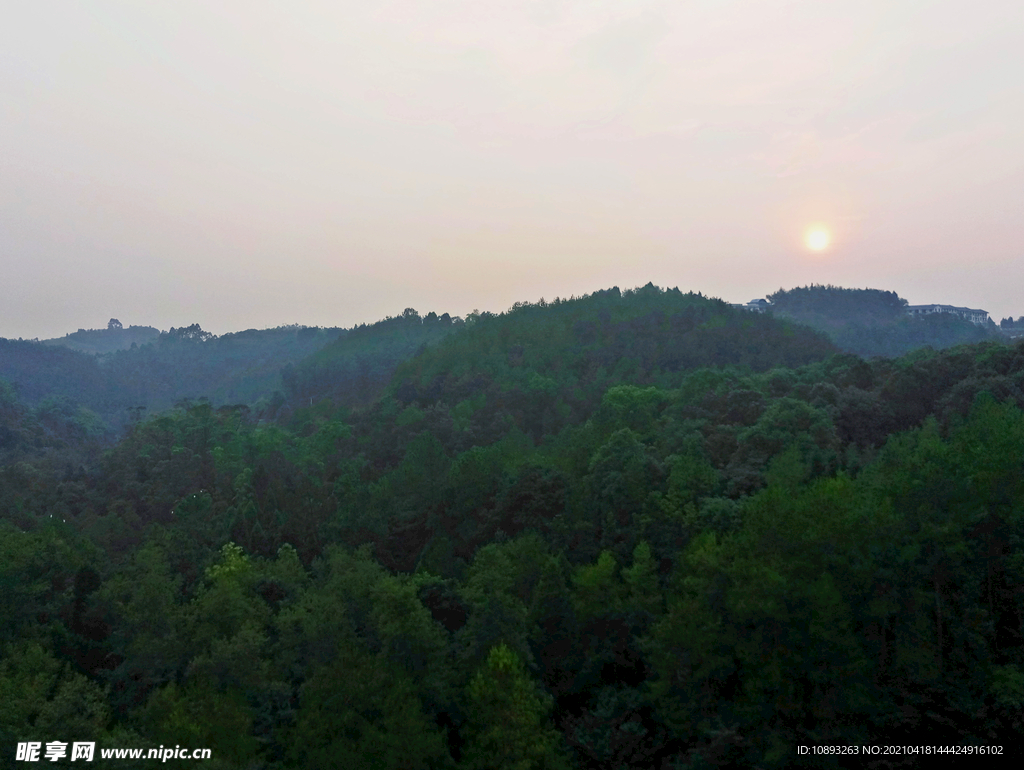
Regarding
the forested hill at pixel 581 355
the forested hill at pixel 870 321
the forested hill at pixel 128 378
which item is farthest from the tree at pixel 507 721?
the forested hill at pixel 128 378

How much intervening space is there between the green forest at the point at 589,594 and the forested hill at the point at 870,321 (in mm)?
72290

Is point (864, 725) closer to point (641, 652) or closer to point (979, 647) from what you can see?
point (979, 647)

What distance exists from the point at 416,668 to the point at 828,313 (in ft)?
472

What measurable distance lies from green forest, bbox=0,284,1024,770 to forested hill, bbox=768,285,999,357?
72.3 metres

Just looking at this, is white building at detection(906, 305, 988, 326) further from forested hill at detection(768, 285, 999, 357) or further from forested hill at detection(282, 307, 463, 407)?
forested hill at detection(282, 307, 463, 407)

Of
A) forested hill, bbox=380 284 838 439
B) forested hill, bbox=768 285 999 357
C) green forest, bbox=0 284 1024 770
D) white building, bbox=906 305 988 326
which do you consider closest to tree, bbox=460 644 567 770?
green forest, bbox=0 284 1024 770

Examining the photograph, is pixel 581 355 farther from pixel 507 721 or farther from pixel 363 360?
pixel 507 721

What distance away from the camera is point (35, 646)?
2397cm

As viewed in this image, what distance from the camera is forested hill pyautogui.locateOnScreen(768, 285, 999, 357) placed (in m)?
112

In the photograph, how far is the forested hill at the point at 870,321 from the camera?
11231cm

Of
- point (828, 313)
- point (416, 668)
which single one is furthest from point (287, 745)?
point (828, 313)

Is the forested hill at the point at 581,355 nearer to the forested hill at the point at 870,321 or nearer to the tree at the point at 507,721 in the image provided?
the forested hill at the point at 870,321

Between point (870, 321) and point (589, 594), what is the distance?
135560 millimetres

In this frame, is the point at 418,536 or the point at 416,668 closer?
the point at 416,668
